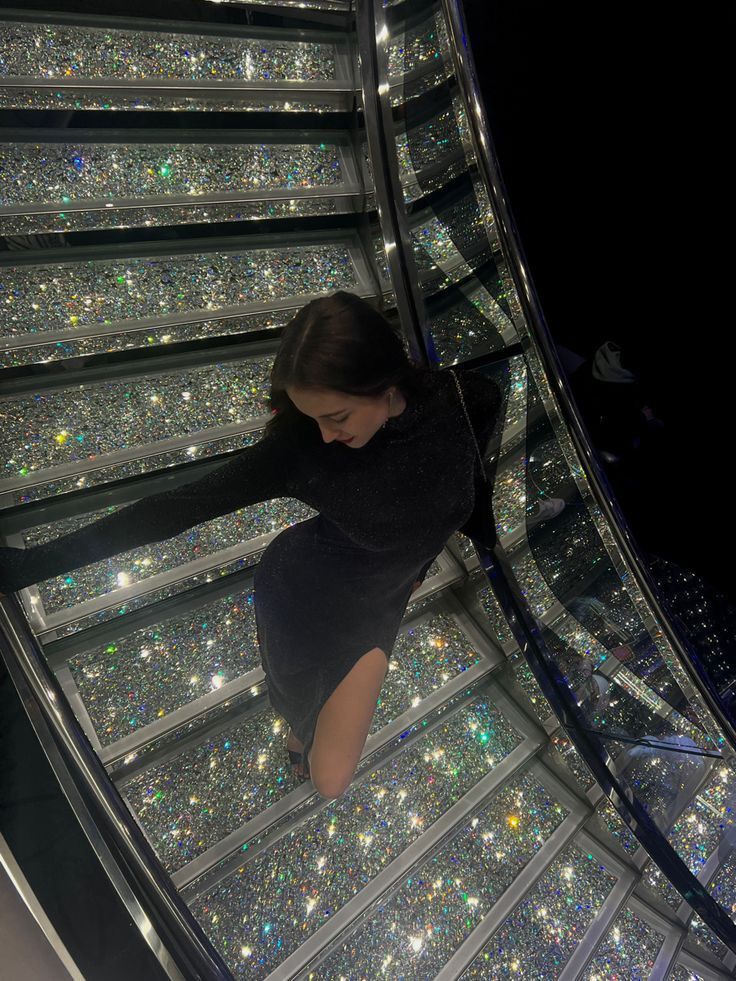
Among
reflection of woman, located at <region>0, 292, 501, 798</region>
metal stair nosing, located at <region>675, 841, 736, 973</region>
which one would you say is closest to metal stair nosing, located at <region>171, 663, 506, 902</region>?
reflection of woman, located at <region>0, 292, 501, 798</region>

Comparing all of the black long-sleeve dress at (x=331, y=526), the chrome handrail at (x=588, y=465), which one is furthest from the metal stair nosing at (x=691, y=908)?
the black long-sleeve dress at (x=331, y=526)

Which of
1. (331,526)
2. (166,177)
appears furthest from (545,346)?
(166,177)

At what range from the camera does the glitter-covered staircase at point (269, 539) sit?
6.40 feet

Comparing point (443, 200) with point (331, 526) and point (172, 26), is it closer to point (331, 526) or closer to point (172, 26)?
point (172, 26)

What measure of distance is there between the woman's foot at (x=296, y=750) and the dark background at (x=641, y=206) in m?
3.10

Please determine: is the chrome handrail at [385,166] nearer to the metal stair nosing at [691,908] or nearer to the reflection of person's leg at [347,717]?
the reflection of person's leg at [347,717]

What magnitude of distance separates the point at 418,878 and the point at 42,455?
1722 mm

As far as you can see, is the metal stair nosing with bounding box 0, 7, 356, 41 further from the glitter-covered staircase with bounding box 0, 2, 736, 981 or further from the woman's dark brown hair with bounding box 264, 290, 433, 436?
the woman's dark brown hair with bounding box 264, 290, 433, 436

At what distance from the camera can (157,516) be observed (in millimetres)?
1457

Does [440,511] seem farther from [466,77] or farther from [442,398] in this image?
[466,77]

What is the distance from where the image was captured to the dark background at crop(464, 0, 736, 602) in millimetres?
3455

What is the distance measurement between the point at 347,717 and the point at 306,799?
1.63 ft

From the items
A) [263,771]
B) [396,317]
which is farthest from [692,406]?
[263,771]

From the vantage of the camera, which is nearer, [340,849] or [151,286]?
[340,849]
